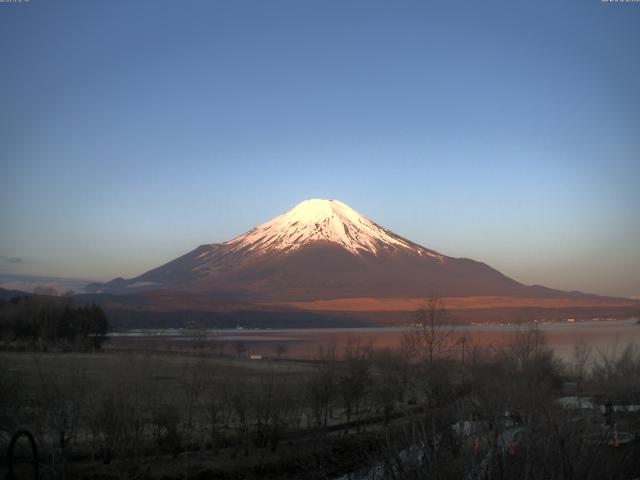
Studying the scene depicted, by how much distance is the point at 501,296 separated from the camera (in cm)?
15400

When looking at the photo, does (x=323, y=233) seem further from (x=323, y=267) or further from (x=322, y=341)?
(x=322, y=341)

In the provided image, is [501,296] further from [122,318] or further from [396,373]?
[396,373]

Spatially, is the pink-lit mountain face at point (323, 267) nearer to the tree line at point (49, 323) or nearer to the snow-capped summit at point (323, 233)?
the snow-capped summit at point (323, 233)

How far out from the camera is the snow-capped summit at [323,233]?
577 feet

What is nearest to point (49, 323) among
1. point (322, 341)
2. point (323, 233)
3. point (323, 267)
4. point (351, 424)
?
point (322, 341)

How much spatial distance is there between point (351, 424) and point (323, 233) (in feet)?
522

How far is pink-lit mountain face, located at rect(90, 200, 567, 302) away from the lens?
15112 centimetres

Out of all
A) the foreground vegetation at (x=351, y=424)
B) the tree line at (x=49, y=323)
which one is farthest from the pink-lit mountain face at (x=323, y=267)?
the foreground vegetation at (x=351, y=424)

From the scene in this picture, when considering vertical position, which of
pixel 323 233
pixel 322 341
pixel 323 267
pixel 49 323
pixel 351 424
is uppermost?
pixel 323 233

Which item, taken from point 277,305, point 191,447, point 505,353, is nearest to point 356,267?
point 277,305

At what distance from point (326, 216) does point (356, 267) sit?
31.1m

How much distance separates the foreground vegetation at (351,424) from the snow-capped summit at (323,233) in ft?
487

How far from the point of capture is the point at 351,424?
67.9 ft

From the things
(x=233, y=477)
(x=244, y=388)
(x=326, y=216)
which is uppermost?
(x=326, y=216)
